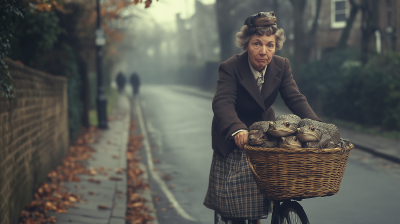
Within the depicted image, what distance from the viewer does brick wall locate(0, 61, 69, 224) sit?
464 centimetres

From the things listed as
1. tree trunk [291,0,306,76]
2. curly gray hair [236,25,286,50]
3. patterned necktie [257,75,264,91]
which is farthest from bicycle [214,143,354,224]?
tree trunk [291,0,306,76]

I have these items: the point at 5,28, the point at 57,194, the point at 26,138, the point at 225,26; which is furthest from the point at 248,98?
the point at 225,26

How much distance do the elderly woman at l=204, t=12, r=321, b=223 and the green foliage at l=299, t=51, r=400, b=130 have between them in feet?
32.2

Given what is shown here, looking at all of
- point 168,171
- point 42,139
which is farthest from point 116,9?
point 42,139

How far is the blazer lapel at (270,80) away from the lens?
3.50 m

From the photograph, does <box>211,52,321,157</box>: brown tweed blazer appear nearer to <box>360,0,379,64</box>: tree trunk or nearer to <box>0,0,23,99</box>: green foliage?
<box>0,0,23,99</box>: green foliage

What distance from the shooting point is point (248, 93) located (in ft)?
11.3

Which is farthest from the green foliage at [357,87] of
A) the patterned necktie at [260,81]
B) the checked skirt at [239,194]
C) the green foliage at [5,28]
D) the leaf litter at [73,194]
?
the green foliage at [5,28]

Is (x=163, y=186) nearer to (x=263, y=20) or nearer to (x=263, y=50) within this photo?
(x=263, y=50)

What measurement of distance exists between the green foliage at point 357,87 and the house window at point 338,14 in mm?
13379

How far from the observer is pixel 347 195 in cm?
681

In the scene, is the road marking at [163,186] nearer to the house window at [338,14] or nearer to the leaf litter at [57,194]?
the leaf litter at [57,194]

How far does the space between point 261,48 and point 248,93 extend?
1.12 feet

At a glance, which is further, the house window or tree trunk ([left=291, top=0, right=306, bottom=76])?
the house window
